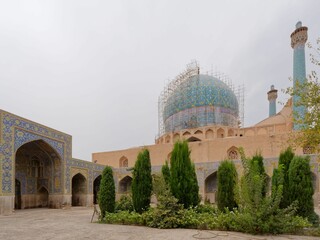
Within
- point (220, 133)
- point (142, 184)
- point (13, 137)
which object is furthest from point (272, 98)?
point (13, 137)

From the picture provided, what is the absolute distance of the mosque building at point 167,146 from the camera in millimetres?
13825

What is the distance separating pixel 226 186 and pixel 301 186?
2.33 meters

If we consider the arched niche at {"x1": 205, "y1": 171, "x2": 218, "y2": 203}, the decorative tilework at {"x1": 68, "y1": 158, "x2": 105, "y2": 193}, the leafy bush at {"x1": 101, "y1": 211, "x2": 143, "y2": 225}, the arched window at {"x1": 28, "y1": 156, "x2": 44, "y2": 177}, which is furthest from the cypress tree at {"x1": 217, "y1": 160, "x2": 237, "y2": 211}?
the arched window at {"x1": 28, "y1": 156, "x2": 44, "y2": 177}

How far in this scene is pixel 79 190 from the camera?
19641mm

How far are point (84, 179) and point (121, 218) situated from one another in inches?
457

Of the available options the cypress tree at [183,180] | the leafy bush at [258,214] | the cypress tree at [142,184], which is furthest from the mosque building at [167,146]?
the leafy bush at [258,214]

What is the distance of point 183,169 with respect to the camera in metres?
8.80

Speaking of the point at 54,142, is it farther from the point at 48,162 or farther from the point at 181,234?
the point at 181,234

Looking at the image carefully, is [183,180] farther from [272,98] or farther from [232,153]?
[272,98]

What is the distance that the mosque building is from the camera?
45.4ft

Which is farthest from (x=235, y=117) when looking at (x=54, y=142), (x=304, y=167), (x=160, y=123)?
(x=304, y=167)

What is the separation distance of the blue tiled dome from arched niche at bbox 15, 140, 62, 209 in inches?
694

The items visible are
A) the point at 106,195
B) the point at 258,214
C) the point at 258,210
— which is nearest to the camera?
the point at 258,214

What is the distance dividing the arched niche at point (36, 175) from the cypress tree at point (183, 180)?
391 inches
